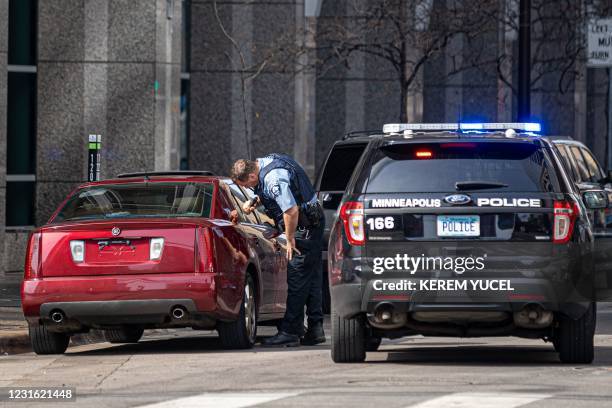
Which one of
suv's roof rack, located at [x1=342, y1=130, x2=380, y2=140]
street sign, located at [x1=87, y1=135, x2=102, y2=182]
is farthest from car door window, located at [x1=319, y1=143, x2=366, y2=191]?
street sign, located at [x1=87, y1=135, x2=102, y2=182]

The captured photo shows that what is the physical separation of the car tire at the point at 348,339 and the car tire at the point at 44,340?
8.85 feet

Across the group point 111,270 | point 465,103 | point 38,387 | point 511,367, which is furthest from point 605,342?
point 465,103

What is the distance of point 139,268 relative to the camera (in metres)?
12.2

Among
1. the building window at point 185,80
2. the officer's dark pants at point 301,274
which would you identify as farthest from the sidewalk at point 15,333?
the building window at point 185,80

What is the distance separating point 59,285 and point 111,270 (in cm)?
43

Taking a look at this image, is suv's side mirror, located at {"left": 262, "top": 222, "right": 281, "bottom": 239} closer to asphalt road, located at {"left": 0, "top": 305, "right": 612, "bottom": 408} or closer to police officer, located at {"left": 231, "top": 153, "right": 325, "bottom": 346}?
police officer, located at {"left": 231, "top": 153, "right": 325, "bottom": 346}

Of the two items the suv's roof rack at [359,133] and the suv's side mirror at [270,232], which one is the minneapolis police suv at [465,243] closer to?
the suv's side mirror at [270,232]

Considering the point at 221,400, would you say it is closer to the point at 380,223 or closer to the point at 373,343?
the point at 380,223

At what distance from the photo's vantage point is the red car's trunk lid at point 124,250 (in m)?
12.2

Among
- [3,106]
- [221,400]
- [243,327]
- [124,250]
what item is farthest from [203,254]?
[3,106]

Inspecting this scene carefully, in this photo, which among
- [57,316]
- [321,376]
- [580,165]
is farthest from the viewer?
[580,165]

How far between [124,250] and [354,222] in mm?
2172

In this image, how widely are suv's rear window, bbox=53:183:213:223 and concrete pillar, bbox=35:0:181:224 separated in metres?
9.44

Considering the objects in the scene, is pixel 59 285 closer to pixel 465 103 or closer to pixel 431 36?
Answer: pixel 431 36
